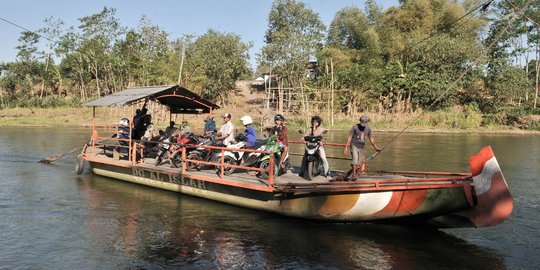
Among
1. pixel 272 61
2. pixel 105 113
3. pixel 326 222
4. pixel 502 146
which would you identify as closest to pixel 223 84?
pixel 272 61

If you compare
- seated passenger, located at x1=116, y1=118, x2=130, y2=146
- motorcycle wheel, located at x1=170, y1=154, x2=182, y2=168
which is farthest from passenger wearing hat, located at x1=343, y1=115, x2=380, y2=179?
seated passenger, located at x1=116, y1=118, x2=130, y2=146

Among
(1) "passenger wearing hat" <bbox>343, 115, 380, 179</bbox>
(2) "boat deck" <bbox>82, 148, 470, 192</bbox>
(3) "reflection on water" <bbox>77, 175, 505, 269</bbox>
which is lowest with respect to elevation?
(3) "reflection on water" <bbox>77, 175, 505, 269</bbox>

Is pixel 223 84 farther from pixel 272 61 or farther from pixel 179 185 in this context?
pixel 179 185

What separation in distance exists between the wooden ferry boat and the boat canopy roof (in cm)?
23

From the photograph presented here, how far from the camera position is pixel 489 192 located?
698cm

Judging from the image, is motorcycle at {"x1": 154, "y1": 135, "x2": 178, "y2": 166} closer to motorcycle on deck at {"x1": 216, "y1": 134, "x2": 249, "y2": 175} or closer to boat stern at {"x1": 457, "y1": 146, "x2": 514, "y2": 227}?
motorcycle on deck at {"x1": 216, "y1": 134, "x2": 249, "y2": 175}

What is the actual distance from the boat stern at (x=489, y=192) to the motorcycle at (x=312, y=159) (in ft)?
10.2

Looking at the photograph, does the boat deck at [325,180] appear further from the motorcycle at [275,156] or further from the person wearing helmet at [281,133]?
the person wearing helmet at [281,133]

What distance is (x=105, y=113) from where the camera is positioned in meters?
39.6

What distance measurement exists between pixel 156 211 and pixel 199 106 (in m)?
4.29

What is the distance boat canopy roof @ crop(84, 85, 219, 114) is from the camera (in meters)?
11.9

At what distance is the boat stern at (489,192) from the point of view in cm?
690

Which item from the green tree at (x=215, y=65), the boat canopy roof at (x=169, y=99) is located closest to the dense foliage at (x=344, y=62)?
the green tree at (x=215, y=65)

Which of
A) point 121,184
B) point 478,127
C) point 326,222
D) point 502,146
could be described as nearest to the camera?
point 326,222
